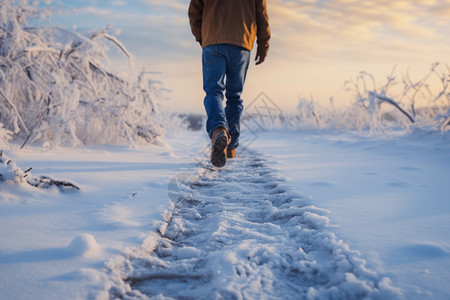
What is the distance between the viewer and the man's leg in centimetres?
270

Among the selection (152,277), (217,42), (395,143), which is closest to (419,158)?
(395,143)

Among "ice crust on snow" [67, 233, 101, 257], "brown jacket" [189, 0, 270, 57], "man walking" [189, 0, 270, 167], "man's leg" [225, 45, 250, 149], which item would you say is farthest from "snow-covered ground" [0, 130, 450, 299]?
"brown jacket" [189, 0, 270, 57]

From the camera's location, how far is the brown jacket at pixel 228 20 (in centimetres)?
259

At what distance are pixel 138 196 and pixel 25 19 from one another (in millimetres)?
2710

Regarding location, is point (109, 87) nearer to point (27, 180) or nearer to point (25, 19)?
point (25, 19)

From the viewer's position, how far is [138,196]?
1.62m

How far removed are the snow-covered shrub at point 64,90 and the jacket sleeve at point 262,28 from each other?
1.72 m

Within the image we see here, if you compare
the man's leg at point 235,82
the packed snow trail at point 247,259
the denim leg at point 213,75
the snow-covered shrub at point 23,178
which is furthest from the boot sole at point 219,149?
the snow-covered shrub at point 23,178

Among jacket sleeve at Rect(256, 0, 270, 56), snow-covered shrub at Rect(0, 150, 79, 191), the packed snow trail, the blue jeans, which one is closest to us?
the packed snow trail

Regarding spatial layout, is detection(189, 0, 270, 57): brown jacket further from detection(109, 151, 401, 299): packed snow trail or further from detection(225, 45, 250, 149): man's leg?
detection(109, 151, 401, 299): packed snow trail

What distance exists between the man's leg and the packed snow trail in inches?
63.4

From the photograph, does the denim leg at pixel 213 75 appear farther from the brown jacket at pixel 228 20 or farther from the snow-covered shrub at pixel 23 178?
the snow-covered shrub at pixel 23 178

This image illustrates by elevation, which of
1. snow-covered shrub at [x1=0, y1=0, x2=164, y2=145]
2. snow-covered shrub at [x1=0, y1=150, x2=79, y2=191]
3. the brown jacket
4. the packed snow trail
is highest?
the brown jacket

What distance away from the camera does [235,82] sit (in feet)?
9.46
